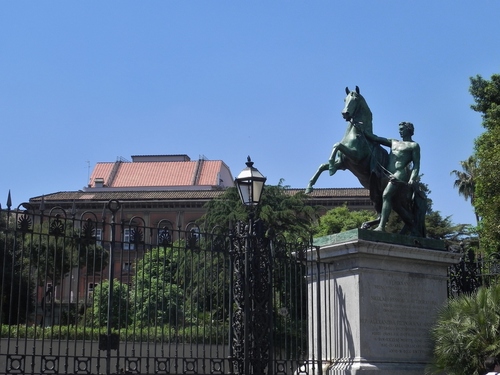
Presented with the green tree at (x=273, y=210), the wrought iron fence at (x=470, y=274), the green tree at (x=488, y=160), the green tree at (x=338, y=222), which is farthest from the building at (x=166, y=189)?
the wrought iron fence at (x=470, y=274)

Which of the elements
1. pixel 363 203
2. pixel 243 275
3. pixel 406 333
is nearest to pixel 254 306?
pixel 243 275

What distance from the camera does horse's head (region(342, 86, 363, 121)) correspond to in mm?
13031

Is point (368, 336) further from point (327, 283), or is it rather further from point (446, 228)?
point (446, 228)

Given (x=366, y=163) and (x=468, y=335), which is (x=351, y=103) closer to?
(x=366, y=163)

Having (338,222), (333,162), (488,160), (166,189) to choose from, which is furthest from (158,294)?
(166,189)

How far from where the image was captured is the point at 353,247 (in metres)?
12.0

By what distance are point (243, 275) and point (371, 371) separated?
2.45 metres

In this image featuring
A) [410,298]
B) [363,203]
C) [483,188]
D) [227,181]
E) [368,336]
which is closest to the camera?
[368,336]

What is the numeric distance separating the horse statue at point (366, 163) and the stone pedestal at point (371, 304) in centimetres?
60

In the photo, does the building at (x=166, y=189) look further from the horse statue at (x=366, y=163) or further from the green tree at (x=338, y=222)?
the horse statue at (x=366, y=163)

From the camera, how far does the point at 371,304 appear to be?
39.8 ft

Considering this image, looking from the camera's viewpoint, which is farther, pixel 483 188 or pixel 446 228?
pixel 446 228

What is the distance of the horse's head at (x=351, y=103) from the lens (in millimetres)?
13031

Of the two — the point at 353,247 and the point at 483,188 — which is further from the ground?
the point at 483,188
